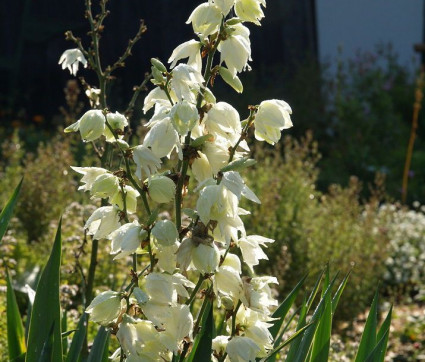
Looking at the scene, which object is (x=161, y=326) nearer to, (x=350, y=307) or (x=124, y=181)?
(x=124, y=181)

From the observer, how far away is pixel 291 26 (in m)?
9.95

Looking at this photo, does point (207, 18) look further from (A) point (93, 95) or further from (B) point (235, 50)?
(A) point (93, 95)

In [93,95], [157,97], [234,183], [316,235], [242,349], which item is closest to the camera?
[234,183]

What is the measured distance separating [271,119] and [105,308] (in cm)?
48

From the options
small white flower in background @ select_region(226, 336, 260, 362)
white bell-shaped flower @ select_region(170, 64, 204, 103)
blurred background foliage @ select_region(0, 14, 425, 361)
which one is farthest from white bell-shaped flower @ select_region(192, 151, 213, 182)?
blurred background foliage @ select_region(0, 14, 425, 361)

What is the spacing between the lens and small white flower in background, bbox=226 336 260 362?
65.4 inches

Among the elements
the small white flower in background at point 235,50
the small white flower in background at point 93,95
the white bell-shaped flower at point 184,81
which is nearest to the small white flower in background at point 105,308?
the white bell-shaped flower at point 184,81

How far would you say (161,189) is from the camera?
5.35 ft

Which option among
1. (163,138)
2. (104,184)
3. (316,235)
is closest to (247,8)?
(163,138)

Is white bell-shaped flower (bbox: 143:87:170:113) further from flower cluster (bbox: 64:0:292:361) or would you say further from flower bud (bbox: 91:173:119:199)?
flower bud (bbox: 91:173:119:199)

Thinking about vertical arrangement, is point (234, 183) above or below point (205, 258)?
above

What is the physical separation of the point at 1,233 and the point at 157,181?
25.3 inches

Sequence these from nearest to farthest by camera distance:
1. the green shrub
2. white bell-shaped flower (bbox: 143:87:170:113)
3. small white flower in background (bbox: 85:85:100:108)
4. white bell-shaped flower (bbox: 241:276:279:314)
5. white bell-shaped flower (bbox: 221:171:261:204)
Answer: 1. white bell-shaped flower (bbox: 221:171:261:204)
2. white bell-shaped flower (bbox: 241:276:279:314)
3. white bell-shaped flower (bbox: 143:87:170:113)
4. small white flower in background (bbox: 85:85:100:108)
5. the green shrub

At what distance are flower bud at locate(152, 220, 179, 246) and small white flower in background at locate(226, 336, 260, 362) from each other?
247 millimetres
